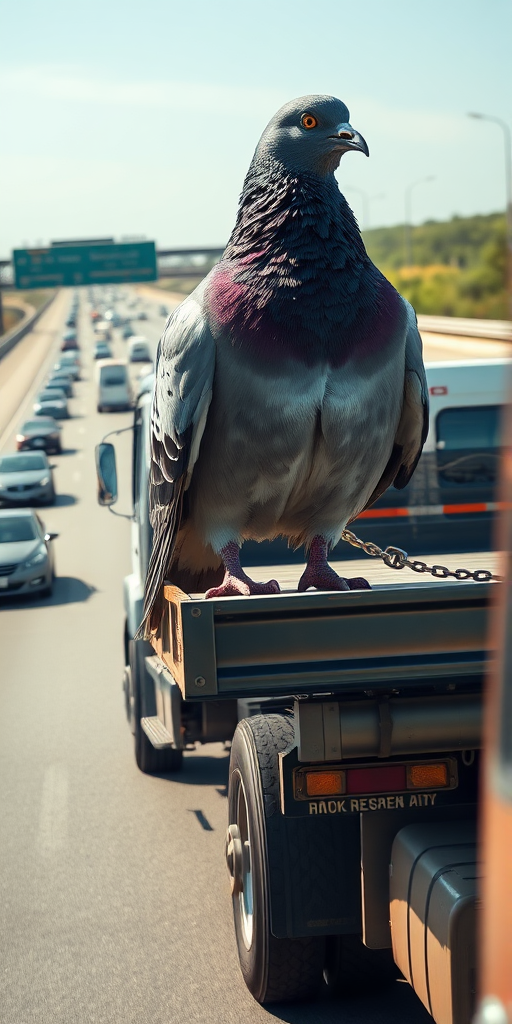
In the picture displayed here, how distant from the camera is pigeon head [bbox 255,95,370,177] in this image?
4.60 m

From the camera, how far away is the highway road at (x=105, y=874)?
5.68 metres

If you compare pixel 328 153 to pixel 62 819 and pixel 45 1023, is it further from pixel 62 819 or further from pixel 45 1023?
pixel 62 819

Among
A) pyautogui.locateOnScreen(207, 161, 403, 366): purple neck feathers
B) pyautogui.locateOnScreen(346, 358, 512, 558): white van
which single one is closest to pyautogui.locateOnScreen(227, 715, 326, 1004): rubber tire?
pyautogui.locateOnScreen(207, 161, 403, 366): purple neck feathers

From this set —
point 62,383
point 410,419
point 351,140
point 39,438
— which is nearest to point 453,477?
point 410,419

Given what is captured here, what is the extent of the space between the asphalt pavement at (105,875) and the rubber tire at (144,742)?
0.10 m

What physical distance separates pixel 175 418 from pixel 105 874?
3.81m

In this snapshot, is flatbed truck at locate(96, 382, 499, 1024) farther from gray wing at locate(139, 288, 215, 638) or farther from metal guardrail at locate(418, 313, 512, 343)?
metal guardrail at locate(418, 313, 512, 343)

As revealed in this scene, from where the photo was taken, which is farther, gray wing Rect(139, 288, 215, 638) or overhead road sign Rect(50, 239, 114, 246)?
overhead road sign Rect(50, 239, 114, 246)

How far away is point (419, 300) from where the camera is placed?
98.3 metres

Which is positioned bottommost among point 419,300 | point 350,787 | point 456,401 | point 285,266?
point 419,300

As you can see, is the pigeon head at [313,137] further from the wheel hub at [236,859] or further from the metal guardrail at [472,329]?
the metal guardrail at [472,329]

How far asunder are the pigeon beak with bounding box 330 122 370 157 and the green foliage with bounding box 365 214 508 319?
3761 centimetres

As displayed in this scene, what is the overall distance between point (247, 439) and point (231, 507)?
31cm

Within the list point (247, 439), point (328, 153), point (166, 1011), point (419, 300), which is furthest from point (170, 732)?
point (419, 300)
